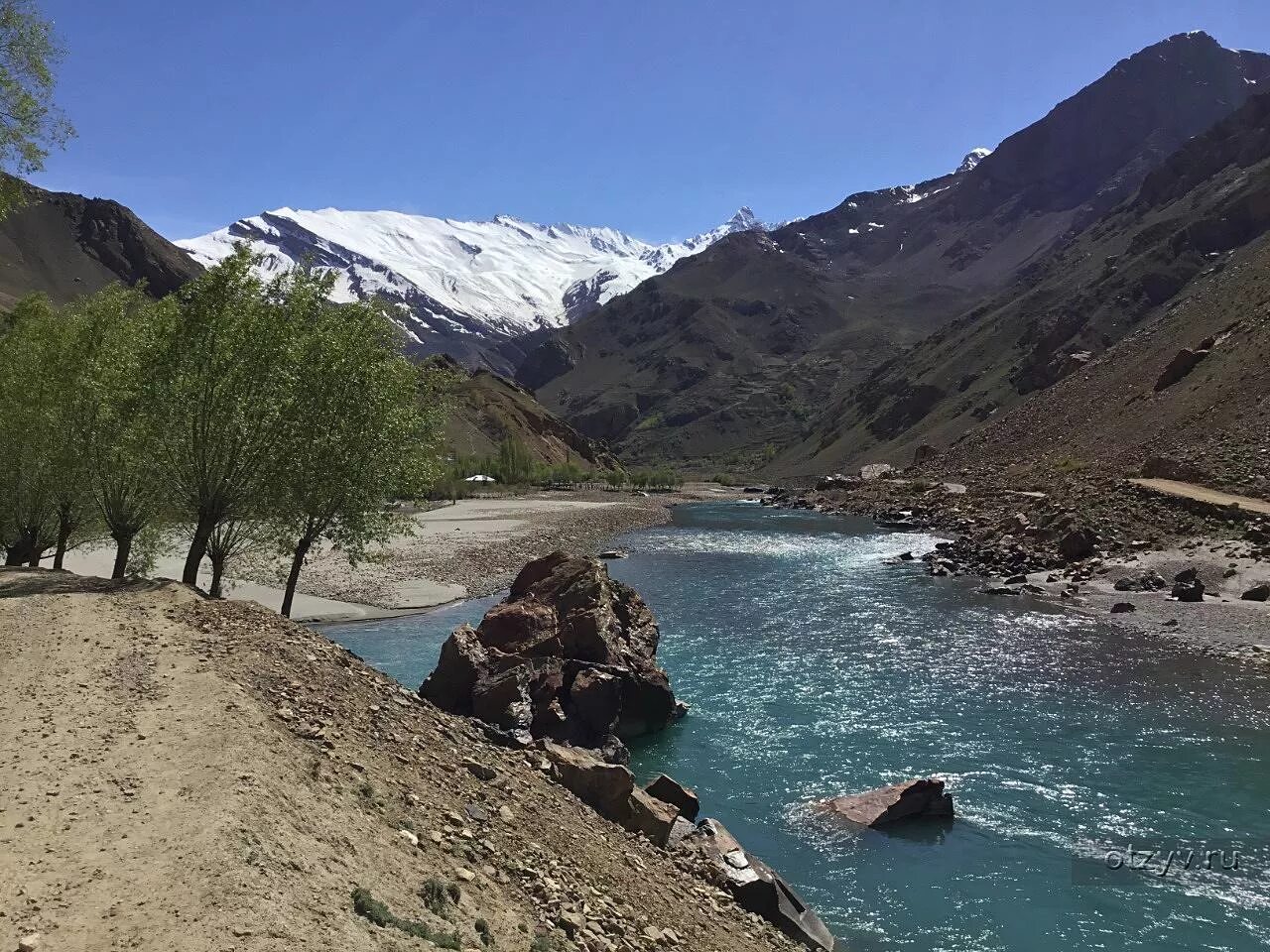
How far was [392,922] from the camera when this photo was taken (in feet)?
26.4

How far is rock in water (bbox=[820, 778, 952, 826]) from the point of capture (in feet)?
60.1

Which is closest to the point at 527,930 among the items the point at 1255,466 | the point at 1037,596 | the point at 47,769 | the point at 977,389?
the point at 47,769

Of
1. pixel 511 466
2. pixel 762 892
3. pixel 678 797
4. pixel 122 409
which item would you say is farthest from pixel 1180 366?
pixel 511 466

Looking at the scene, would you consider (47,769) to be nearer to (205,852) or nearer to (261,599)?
(205,852)

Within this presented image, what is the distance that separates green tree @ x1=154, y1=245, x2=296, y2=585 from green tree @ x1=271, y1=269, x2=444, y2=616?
625 millimetres

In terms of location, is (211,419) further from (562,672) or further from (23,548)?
(23,548)

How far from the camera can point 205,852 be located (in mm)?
8125

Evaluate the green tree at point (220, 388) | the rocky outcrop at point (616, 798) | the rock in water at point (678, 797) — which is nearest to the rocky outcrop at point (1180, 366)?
the rock in water at point (678, 797)

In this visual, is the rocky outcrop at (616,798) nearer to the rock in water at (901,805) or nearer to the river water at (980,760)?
the river water at (980,760)

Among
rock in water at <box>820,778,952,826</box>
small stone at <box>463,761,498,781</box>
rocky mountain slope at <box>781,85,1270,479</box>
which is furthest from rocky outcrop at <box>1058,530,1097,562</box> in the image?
small stone at <box>463,761,498,781</box>

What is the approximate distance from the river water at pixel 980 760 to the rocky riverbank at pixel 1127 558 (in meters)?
2.96

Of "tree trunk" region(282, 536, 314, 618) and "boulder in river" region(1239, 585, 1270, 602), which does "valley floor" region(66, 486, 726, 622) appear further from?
"boulder in river" region(1239, 585, 1270, 602)

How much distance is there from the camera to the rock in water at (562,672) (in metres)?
22.6

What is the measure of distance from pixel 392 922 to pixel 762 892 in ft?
25.9
